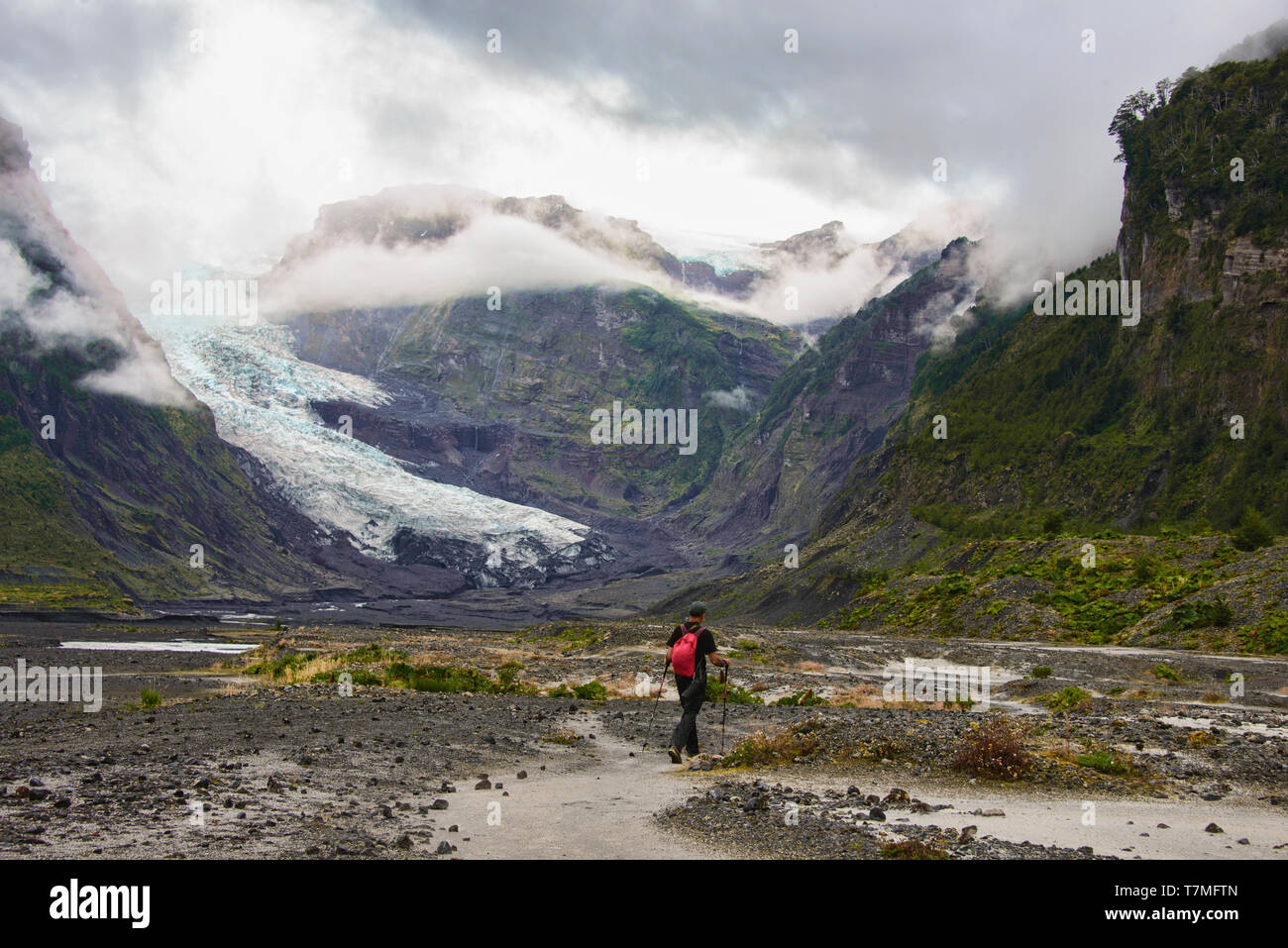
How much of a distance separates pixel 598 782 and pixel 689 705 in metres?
2.16

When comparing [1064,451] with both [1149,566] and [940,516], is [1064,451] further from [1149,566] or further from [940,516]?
[1149,566]

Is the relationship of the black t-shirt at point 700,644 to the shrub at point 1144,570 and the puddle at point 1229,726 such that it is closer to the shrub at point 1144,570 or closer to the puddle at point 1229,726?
the puddle at point 1229,726

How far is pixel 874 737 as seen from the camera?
18.0m

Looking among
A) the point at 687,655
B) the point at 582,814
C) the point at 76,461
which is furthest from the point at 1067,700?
the point at 76,461

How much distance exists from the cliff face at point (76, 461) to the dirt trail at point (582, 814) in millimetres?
125518

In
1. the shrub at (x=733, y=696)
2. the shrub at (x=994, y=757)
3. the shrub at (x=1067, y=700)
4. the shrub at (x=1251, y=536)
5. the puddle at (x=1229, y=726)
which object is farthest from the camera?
the shrub at (x=1251, y=536)

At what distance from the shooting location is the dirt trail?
1041cm

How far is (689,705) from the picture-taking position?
56.3 feet

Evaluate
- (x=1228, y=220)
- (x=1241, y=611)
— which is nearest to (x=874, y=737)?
(x=1241, y=611)

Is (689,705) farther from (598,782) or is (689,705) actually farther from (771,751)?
(598,782)

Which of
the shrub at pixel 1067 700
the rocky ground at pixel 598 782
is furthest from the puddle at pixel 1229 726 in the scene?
the shrub at pixel 1067 700

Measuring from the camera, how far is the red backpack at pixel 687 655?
16.8 m
